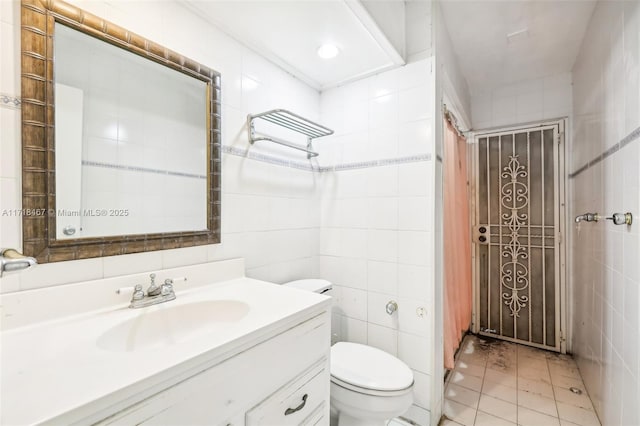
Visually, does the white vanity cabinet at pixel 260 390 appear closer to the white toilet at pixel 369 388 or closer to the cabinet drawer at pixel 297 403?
the cabinet drawer at pixel 297 403

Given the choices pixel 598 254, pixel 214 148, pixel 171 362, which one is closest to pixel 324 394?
pixel 171 362

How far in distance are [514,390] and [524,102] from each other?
7.93ft

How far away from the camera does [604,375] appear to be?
1.51 m

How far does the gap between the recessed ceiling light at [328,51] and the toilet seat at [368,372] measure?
1.64 meters

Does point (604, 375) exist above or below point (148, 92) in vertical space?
below

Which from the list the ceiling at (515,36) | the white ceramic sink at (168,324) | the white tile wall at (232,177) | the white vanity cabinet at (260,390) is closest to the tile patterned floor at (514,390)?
the white vanity cabinet at (260,390)

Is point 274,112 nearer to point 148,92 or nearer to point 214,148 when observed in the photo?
point 214,148

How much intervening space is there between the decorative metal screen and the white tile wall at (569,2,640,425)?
0.37m

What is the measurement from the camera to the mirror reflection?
0.91 metres

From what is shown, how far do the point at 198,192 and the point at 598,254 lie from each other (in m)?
2.23

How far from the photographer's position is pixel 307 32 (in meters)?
1.38

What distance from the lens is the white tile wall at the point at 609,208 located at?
113cm

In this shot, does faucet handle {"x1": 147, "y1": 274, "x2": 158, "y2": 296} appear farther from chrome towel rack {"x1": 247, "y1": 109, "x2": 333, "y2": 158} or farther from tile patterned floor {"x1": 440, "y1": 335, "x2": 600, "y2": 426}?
tile patterned floor {"x1": 440, "y1": 335, "x2": 600, "y2": 426}

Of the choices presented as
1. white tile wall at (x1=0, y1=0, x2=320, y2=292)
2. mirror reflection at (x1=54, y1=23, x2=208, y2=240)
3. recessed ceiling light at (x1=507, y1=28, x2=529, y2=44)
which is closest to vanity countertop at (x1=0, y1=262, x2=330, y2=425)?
white tile wall at (x1=0, y1=0, x2=320, y2=292)
